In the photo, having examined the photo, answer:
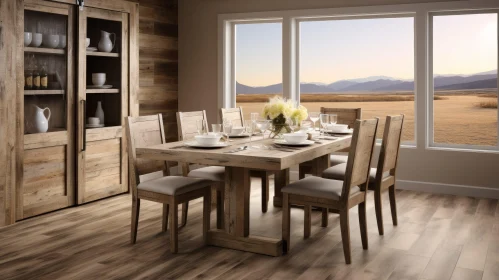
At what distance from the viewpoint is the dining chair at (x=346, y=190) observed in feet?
11.5

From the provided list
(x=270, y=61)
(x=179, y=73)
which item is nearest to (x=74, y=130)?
(x=179, y=73)

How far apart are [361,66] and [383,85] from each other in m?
0.33

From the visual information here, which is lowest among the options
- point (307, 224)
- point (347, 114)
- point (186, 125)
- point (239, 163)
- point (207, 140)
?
point (307, 224)

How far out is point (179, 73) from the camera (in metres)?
6.91

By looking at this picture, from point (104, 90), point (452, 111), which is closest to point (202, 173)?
point (104, 90)

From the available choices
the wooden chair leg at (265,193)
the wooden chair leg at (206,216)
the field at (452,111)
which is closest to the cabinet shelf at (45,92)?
the wooden chair leg at (206,216)

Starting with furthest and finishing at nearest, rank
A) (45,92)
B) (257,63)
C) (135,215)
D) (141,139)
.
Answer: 1. (257,63)
2. (45,92)
3. (141,139)
4. (135,215)

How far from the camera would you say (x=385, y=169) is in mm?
4176

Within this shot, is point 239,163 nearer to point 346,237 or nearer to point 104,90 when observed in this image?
point 346,237

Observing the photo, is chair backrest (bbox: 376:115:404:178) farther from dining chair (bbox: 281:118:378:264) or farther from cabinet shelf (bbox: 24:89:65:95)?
cabinet shelf (bbox: 24:89:65:95)

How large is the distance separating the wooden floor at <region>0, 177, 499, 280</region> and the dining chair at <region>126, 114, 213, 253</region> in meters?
0.20

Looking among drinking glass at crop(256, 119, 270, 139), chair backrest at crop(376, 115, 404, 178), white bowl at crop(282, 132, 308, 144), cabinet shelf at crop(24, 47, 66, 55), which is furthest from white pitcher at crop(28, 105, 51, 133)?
chair backrest at crop(376, 115, 404, 178)

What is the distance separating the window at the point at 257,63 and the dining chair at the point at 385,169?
8.17ft

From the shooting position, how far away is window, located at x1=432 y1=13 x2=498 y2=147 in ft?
18.5
